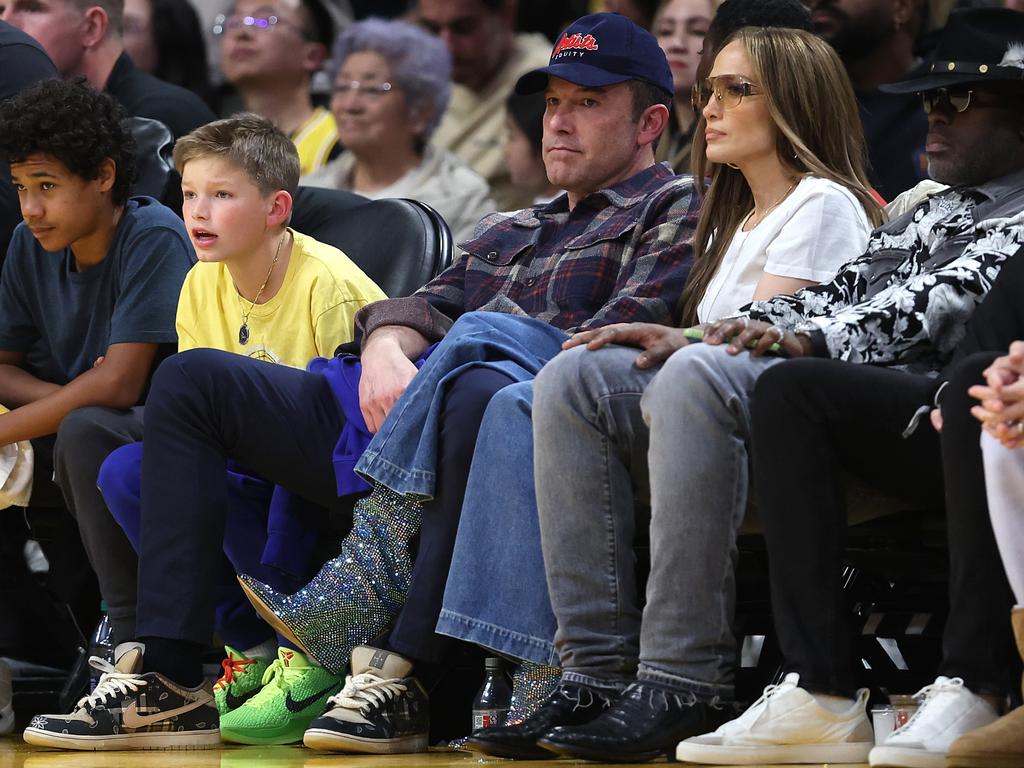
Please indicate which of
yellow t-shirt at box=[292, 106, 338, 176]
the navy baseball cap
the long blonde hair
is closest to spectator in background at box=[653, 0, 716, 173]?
the navy baseball cap

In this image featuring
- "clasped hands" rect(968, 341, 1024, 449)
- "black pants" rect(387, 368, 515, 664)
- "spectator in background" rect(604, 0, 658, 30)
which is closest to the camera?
"clasped hands" rect(968, 341, 1024, 449)

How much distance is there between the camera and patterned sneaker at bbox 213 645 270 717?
3.29 m

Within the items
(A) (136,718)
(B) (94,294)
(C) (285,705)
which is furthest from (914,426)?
(B) (94,294)

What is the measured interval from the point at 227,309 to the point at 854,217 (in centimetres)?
143

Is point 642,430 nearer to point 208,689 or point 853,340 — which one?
point 853,340

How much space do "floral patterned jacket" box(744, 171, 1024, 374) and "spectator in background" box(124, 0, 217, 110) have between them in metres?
4.46

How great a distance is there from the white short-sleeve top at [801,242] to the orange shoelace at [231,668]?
45.8 inches

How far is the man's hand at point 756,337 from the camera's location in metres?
2.58

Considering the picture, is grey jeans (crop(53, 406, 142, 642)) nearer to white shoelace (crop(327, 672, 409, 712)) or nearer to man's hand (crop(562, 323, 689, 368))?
white shoelace (crop(327, 672, 409, 712))

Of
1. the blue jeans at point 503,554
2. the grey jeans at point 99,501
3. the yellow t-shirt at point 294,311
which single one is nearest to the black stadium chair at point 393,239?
the yellow t-shirt at point 294,311

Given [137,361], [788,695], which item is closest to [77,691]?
[137,361]

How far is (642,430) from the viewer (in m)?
2.64

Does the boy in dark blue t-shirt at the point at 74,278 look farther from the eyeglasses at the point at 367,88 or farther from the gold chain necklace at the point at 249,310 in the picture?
the eyeglasses at the point at 367,88

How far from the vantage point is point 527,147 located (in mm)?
5898
